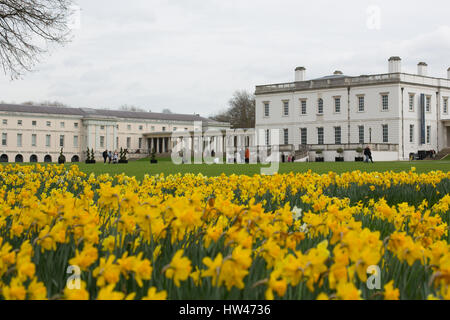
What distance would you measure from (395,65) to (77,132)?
57028 mm

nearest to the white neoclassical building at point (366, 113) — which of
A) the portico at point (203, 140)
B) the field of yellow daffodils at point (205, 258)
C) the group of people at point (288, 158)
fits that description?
the group of people at point (288, 158)

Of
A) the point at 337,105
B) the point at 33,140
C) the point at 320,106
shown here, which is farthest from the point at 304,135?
the point at 33,140

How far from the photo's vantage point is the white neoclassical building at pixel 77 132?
3425 inches

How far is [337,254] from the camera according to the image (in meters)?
1.99

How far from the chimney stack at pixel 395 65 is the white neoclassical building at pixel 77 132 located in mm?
29814

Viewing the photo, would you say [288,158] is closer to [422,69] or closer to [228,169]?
[422,69]

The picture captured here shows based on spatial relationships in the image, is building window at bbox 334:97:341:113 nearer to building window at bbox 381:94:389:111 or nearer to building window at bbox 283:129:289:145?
building window at bbox 381:94:389:111

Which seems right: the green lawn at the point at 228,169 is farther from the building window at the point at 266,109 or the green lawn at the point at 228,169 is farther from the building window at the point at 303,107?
the building window at the point at 266,109

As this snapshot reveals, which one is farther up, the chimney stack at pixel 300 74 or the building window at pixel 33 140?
the chimney stack at pixel 300 74

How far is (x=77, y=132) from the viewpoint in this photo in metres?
92.9

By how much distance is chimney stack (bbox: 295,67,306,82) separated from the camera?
6581 centimetres
